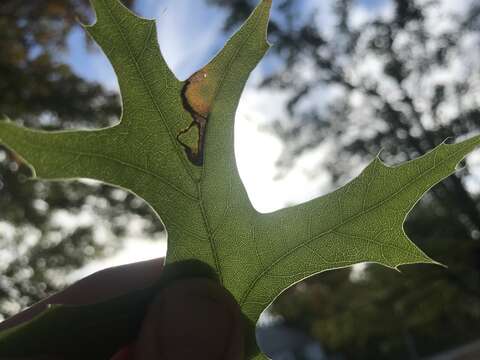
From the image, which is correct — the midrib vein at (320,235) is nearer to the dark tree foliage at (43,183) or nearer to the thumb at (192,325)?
the thumb at (192,325)

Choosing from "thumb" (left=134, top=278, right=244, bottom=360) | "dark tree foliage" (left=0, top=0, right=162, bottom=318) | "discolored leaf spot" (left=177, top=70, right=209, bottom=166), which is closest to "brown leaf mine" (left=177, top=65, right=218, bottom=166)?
"discolored leaf spot" (left=177, top=70, right=209, bottom=166)

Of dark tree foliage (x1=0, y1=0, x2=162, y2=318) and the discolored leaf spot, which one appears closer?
the discolored leaf spot

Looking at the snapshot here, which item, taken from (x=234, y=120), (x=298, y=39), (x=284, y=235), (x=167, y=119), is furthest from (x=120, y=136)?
(x=298, y=39)

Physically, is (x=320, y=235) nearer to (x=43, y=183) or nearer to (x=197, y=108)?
(x=197, y=108)

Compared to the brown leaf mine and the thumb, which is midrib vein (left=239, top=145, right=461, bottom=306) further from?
the brown leaf mine

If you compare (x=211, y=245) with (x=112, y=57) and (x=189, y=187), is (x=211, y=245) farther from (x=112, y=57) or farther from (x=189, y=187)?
(x=112, y=57)
